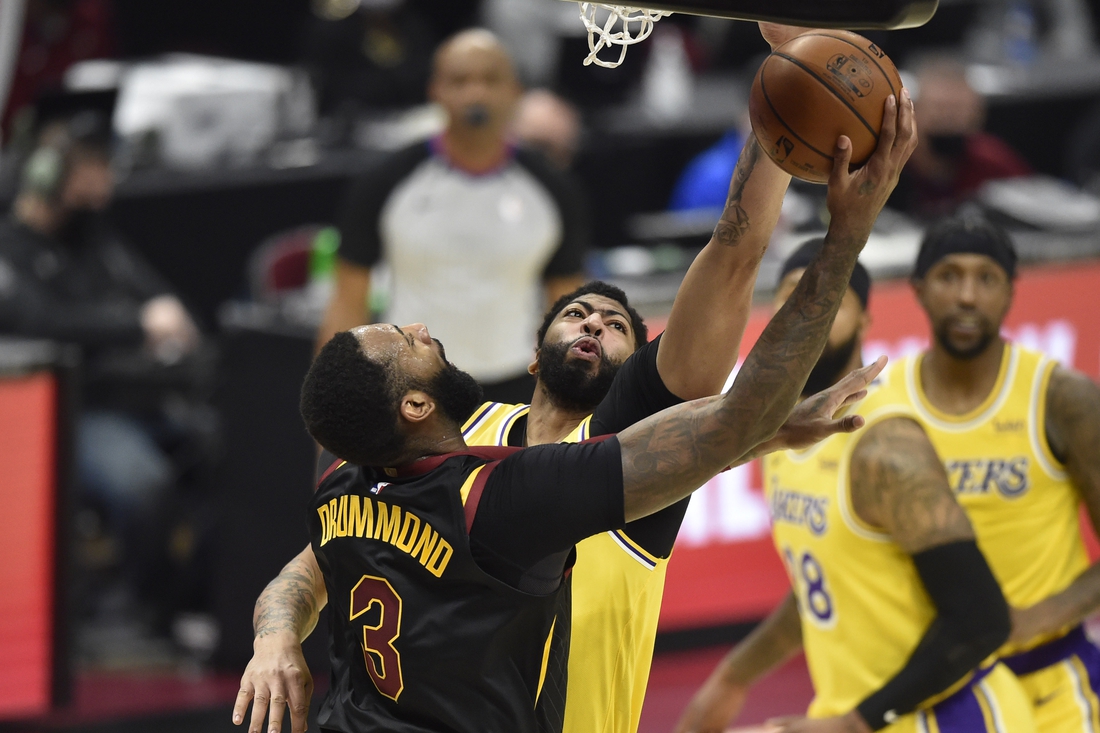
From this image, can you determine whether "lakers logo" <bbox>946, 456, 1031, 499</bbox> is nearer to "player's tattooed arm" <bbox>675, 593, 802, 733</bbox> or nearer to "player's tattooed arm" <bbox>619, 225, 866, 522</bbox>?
"player's tattooed arm" <bbox>675, 593, 802, 733</bbox>

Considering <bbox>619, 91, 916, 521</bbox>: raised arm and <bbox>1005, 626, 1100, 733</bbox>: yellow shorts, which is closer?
<bbox>619, 91, 916, 521</bbox>: raised arm

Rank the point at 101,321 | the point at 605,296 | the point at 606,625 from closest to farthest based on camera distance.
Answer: the point at 606,625
the point at 605,296
the point at 101,321

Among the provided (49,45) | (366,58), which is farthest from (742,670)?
(49,45)

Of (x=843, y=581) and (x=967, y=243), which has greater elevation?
(x=967, y=243)

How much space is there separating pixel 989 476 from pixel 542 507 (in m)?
1.78

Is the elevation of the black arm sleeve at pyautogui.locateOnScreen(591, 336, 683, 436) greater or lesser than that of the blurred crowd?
lesser

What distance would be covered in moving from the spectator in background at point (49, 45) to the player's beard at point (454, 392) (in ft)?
23.0

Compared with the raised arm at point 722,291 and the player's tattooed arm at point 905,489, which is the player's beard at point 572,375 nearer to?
the raised arm at point 722,291

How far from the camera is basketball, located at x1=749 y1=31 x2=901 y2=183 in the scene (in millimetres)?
2709

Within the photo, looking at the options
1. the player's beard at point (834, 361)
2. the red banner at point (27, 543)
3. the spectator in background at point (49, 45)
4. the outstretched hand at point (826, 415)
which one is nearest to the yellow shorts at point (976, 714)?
the player's beard at point (834, 361)

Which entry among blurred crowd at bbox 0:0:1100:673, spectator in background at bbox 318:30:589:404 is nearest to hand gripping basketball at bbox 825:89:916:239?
blurred crowd at bbox 0:0:1100:673

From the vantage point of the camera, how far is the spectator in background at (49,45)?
961cm

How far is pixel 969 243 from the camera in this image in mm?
4230

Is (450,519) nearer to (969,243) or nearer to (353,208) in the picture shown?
(969,243)
